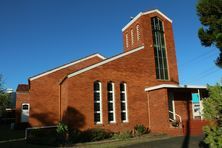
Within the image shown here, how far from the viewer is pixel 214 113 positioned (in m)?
8.30

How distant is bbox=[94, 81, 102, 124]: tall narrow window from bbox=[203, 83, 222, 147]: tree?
1339cm

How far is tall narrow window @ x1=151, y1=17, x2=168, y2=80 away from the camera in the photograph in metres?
25.9

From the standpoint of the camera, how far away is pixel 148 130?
22625 mm

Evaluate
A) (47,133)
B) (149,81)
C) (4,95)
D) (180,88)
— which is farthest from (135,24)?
(4,95)

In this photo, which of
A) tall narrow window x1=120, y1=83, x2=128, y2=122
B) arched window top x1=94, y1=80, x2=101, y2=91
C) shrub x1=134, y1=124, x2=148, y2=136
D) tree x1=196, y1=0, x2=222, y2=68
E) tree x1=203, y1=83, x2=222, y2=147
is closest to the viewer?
tree x1=203, y1=83, x2=222, y2=147

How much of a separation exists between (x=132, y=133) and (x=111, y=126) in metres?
1.84

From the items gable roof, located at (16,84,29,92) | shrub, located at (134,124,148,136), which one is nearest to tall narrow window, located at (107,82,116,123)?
shrub, located at (134,124,148,136)

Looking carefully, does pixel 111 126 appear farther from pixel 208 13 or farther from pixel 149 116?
pixel 208 13

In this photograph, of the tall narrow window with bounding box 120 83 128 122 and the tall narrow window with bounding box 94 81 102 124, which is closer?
the tall narrow window with bounding box 94 81 102 124

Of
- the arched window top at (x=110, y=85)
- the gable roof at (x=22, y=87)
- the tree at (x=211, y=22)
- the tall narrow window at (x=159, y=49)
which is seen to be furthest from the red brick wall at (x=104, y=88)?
the gable roof at (x=22, y=87)

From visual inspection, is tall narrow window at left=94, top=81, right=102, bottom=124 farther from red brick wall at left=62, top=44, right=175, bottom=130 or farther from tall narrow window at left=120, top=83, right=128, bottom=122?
tall narrow window at left=120, top=83, right=128, bottom=122

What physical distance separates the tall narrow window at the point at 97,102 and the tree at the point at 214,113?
43.9 feet

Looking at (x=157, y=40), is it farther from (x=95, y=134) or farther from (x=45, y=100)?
(x=45, y=100)

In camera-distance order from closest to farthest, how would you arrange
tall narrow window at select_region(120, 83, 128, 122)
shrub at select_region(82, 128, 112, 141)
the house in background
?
A: shrub at select_region(82, 128, 112, 141), the house in background, tall narrow window at select_region(120, 83, 128, 122)
